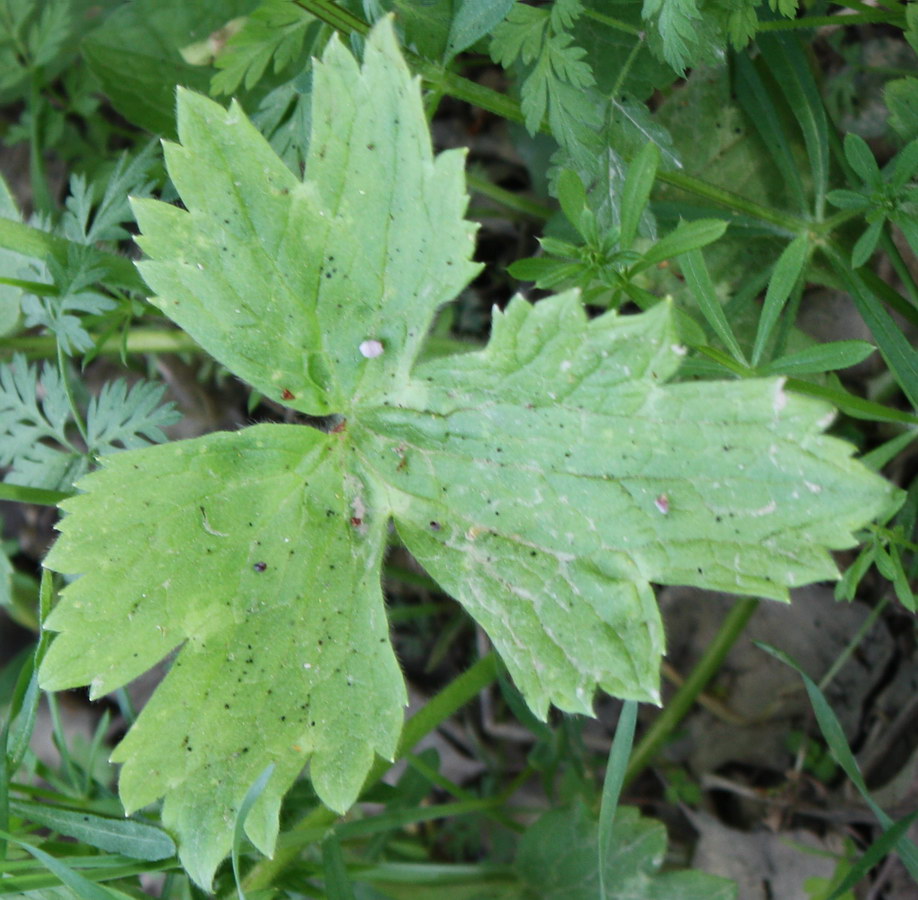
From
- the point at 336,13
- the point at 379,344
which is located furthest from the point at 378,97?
the point at 379,344

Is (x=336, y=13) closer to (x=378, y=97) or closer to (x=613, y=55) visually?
(x=378, y=97)

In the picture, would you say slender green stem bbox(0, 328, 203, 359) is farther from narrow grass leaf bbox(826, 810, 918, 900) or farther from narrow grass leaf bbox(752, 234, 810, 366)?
narrow grass leaf bbox(826, 810, 918, 900)

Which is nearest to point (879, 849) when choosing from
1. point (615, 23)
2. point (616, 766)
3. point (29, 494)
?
point (616, 766)

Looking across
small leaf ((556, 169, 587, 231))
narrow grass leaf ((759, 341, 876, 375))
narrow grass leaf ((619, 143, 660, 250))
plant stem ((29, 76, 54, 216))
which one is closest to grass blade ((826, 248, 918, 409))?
narrow grass leaf ((759, 341, 876, 375))

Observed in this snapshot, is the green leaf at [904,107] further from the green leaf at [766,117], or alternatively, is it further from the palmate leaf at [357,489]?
the palmate leaf at [357,489]

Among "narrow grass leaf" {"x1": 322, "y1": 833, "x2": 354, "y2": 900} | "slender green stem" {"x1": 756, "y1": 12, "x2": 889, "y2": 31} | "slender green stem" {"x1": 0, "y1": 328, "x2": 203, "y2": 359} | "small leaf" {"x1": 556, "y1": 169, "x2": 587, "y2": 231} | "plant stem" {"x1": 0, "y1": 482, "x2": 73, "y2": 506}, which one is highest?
"slender green stem" {"x1": 756, "y1": 12, "x2": 889, "y2": 31}

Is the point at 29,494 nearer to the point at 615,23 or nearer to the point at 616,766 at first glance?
the point at 616,766

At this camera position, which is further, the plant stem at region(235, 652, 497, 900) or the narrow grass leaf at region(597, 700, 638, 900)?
the plant stem at region(235, 652, 497, 900)
